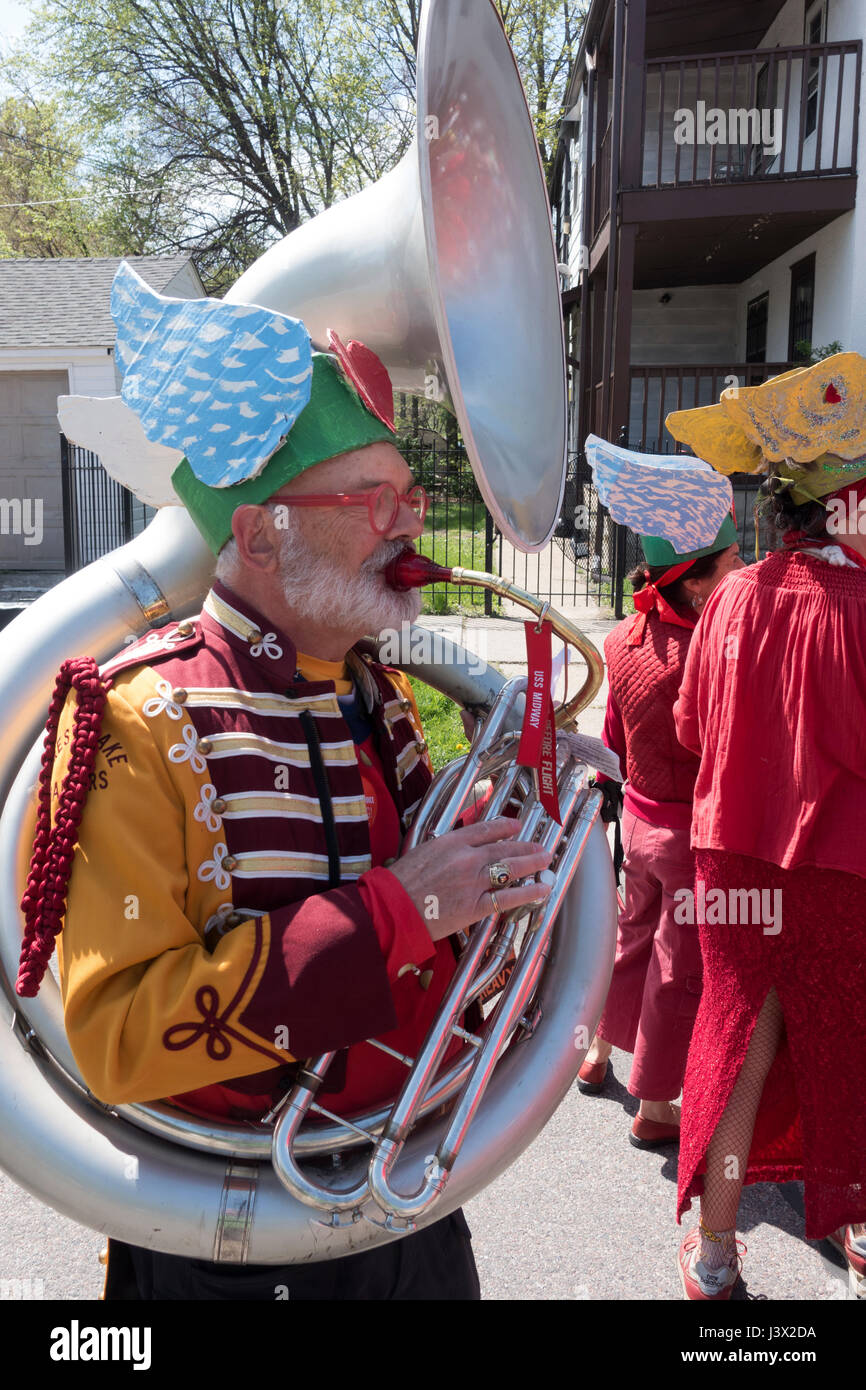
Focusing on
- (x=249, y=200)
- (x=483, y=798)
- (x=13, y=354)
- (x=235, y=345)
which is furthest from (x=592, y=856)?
(x=249, y=200)

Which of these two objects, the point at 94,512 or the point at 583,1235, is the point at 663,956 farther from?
the point at 94,512

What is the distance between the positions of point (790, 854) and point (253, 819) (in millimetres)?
1316

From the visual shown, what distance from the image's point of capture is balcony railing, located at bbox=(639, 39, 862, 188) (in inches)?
397

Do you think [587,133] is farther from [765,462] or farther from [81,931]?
[81,931]

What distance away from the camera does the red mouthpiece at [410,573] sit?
60.5 inches

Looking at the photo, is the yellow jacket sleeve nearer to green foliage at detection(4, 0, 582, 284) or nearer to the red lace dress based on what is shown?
the red lace dress

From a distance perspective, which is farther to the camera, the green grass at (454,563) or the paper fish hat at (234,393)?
the green grass at (454,563)

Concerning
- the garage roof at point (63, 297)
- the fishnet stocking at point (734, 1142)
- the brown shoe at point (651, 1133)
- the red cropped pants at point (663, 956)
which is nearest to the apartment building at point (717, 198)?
the garage roof at point (63, 297)

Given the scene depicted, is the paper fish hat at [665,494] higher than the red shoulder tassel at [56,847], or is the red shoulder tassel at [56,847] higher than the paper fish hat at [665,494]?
the paper fish hat at [665,494]

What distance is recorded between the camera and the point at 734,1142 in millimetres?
2352

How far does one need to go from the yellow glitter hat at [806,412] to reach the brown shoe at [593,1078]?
71.7 inches

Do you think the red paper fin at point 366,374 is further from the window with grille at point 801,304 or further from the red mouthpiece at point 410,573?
the window with grille at point 801,304

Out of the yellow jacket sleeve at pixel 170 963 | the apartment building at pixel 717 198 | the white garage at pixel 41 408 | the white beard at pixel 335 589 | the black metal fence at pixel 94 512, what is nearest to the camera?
the yellow jacket sleeve at pixel 170 963
